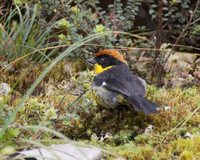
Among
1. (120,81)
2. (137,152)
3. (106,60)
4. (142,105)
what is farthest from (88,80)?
(137,152)

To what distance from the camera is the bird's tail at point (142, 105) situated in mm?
4270

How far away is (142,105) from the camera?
14.2 feet

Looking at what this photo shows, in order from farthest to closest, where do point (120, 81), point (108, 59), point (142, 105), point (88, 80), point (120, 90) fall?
point (108, 59) → point (88, 80) → point (120, 81) → point (120, 90) → point (142, 105)

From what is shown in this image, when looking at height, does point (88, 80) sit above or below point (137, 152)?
above

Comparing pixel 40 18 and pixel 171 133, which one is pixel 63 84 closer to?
pixel 40 18

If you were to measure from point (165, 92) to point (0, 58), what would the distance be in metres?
1.73

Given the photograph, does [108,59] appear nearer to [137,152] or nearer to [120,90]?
[120,90]

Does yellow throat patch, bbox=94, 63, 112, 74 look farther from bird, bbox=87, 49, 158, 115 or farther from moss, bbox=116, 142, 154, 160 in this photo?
moss, bbox=116, 142, 154, 160

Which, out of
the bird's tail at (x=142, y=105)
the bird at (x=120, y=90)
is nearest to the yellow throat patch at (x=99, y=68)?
the bird at (x=120, y=90)

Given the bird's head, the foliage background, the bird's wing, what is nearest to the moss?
the foliage background

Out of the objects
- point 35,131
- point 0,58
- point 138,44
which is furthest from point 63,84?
point 35,131

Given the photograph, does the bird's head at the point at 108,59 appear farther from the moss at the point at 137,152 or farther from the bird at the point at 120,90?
the moss at the point at 137,152

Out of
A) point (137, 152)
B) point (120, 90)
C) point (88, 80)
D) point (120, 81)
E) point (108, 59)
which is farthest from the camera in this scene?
point (108, 59)

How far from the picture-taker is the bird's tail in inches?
168
